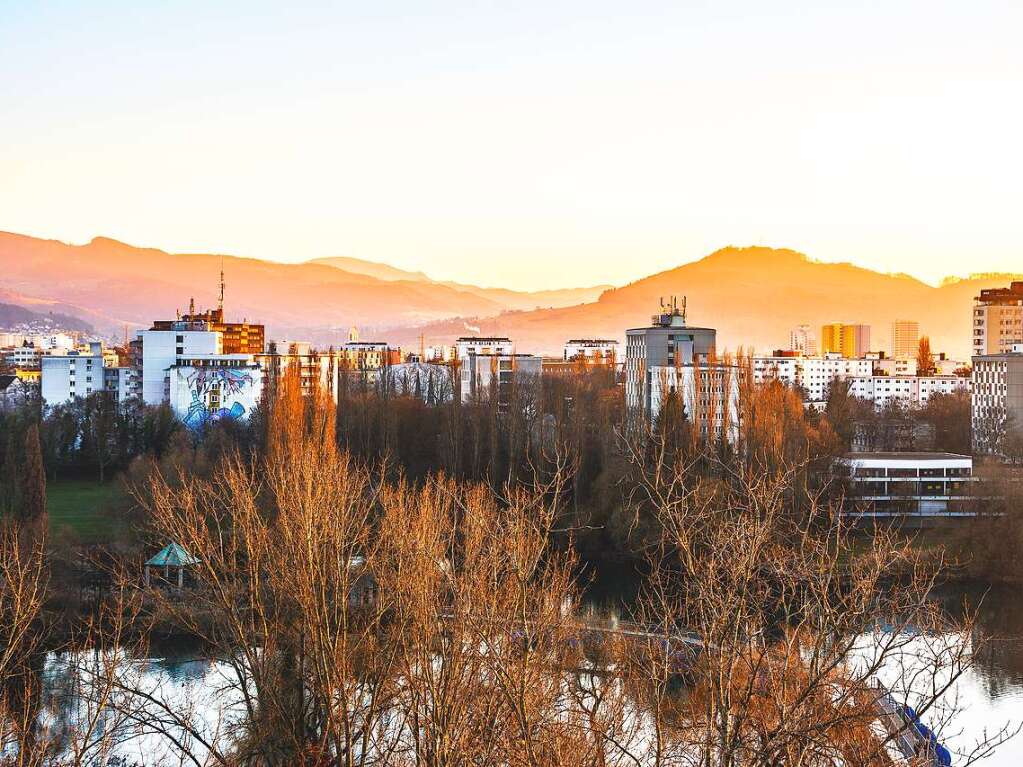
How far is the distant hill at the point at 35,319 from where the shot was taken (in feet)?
540

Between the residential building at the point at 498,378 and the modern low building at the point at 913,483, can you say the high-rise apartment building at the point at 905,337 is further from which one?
the modern low building at the point at 913,483

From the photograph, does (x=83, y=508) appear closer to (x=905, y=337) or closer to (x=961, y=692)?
(x=961, y=692)

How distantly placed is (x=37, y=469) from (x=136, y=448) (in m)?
12.5

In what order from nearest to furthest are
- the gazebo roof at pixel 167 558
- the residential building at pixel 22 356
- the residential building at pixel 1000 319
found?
the gazebo roof at pixel 167 558, the residential building at pixel 1000 319, the residential building at pixel 22 356

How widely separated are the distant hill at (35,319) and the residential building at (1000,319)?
130682mm

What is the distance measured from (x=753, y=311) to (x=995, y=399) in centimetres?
14586

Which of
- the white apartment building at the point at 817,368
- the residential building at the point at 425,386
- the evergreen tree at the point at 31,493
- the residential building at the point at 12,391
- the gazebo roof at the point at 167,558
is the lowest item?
the gazebo roof at the point at 167,558

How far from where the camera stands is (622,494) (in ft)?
76.6

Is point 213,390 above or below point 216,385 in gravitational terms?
below

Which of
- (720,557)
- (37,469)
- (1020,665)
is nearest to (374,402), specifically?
(37,469)

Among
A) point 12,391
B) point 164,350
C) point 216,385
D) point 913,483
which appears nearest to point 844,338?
point 12,391

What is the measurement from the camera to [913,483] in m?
26.9

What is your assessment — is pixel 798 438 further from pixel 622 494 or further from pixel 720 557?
pixel 720 557

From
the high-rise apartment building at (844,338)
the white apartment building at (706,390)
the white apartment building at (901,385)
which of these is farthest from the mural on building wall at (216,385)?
the high-rise apartment building at (844,338)
